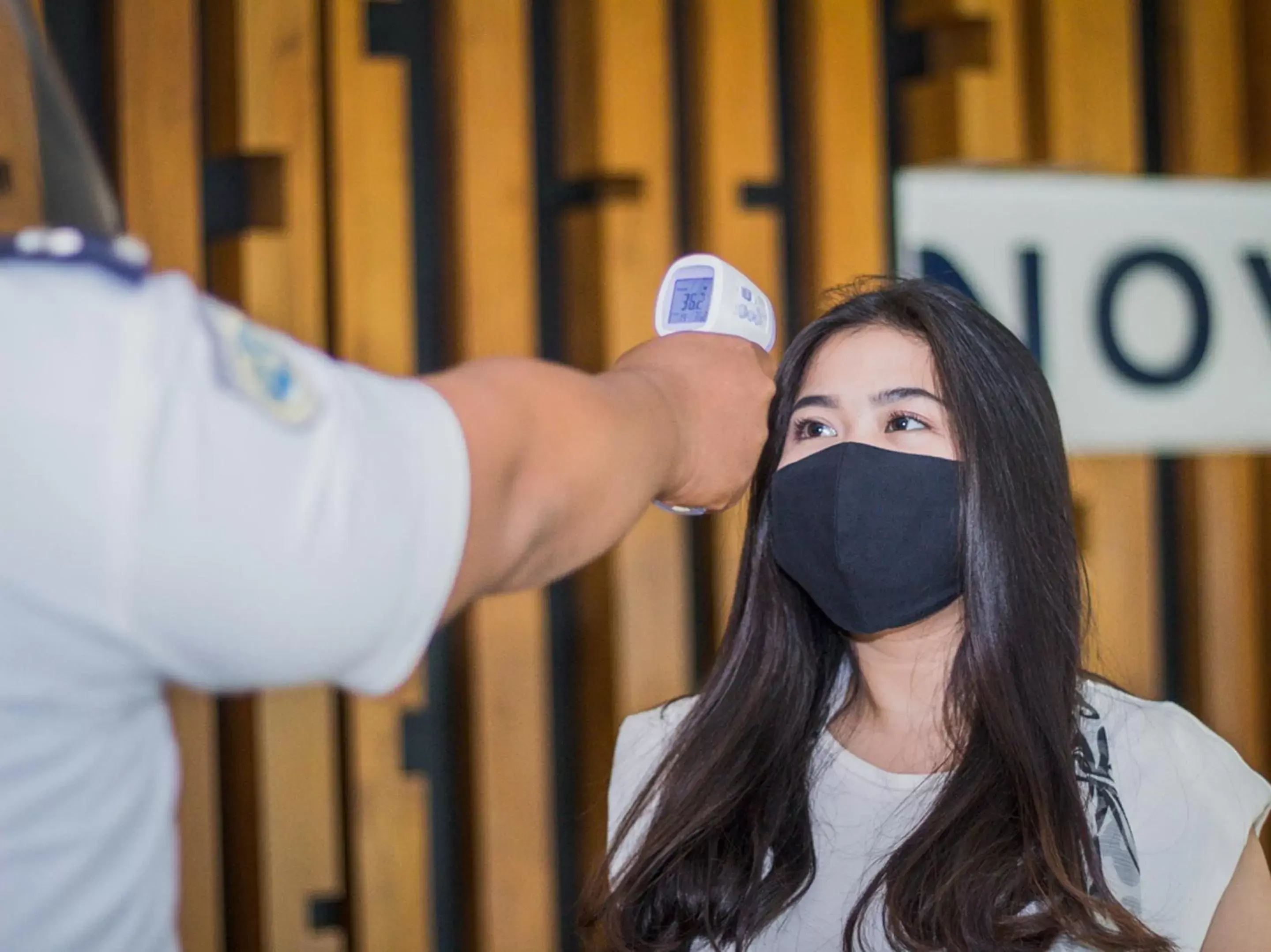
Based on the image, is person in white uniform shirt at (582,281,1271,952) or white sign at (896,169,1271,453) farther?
white sign at (896,169,1271,453)

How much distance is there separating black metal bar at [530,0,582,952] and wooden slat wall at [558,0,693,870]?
6cm

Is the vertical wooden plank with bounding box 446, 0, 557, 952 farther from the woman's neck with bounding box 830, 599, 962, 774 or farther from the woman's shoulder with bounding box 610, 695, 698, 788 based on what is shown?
the woman's neck with bounding box 830, 599, 962, 774

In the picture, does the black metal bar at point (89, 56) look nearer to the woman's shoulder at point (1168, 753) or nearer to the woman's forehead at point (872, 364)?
the woman's forehead at point (872, 364)

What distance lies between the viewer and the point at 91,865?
24.1 inches

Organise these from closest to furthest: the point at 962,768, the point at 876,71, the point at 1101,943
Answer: the point at 1101,943 < the point at 962,768 < the point at 876,71

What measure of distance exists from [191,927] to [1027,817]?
1.34m

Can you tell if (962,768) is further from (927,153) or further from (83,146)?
(927,153)

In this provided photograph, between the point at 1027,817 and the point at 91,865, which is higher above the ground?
the point at 91,865

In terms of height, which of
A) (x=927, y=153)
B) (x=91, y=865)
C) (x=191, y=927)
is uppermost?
(x=927, y=153)

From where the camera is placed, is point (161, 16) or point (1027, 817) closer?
point (1027, 817)

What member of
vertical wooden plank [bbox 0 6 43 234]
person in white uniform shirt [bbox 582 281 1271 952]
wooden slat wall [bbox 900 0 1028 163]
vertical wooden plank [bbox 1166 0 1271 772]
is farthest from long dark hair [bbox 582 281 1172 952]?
vertical wooden plank [bbox 1166 0 1271 772]

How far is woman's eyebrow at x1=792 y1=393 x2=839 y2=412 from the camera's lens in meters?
1.64

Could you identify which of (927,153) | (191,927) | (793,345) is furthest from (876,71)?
(191,927)

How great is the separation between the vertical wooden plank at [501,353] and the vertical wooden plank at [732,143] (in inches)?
13.0
